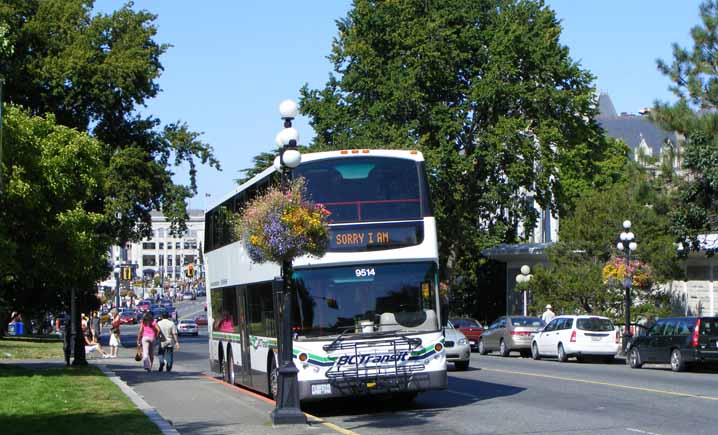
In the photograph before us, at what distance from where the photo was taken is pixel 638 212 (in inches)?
1741

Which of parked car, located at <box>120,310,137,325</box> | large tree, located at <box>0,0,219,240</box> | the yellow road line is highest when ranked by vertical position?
large tree, located at <box>0,0,219,240</box>

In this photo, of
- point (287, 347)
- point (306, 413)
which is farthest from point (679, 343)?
point (287, 347)

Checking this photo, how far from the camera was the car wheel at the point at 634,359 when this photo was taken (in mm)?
32531

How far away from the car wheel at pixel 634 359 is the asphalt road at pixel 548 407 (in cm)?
409

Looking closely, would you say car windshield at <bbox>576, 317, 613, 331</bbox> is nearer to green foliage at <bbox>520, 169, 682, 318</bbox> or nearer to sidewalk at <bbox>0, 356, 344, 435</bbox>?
green foliage at <bbox>520, 169, 682, 318</bbox>

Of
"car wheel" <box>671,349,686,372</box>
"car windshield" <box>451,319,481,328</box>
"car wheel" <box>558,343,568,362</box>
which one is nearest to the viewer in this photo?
"car wheel" <box>671,349,686,372</box>

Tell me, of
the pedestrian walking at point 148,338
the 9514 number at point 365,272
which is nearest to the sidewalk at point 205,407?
the pedestrian walking at point 148,338

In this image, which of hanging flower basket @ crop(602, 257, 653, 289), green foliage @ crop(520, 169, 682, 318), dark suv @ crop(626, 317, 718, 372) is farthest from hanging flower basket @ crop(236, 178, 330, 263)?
green foliage @ crop(520, 169, 682, 318)

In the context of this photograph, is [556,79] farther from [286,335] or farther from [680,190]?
[286,335]

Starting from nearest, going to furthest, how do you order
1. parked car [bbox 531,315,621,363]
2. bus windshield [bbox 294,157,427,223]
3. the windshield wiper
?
the windshield wiper → bus windshield [bbox 294,157,427,223] → parked car [bbox 531,315,621,363]

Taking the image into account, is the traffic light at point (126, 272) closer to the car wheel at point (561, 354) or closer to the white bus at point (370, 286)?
the car wheel at point (561, 354)

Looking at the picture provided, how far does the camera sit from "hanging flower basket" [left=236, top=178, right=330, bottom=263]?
17.4 metres

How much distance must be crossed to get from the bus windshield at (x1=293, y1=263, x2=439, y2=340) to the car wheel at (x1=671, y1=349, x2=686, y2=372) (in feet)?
44.4

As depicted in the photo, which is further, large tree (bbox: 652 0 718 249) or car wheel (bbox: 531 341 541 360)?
car wheel (bbox: 531 341 541 360)
